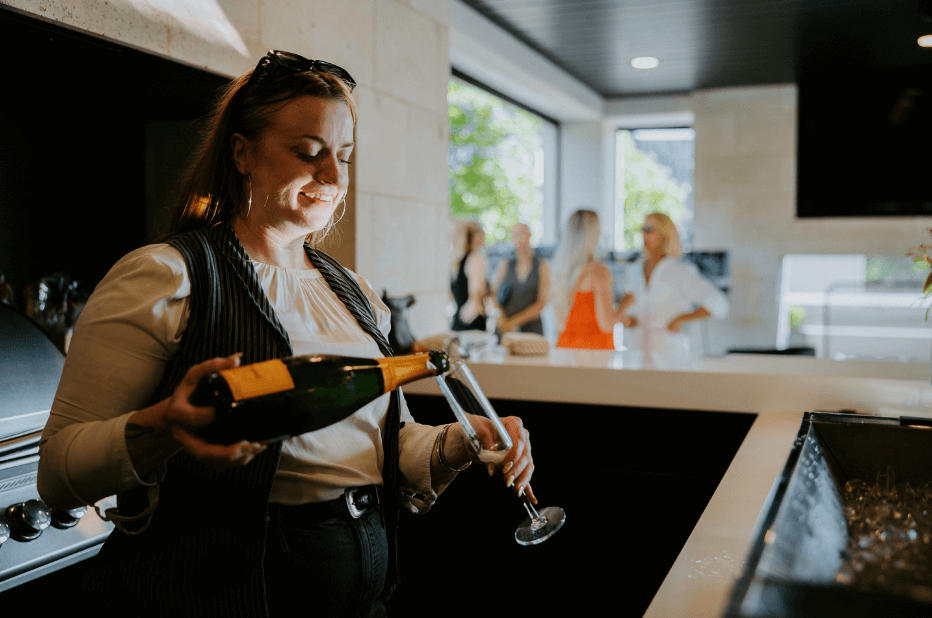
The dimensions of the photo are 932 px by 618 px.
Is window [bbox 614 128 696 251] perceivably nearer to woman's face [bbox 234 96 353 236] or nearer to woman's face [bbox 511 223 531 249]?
woman's face [bbox 511 223 531 249]

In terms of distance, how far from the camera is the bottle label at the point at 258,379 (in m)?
0.75

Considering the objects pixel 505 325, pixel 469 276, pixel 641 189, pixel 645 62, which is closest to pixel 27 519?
pixel 505 325

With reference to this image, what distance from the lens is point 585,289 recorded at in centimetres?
421

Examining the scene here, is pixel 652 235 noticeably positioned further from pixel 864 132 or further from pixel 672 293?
pixel 864 132

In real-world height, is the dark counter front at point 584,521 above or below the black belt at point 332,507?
below

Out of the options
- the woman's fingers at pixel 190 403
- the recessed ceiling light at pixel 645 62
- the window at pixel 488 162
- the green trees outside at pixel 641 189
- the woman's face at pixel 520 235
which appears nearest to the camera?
the woman's fingers at pixel 190 403

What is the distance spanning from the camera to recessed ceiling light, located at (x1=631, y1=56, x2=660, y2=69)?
229 inches

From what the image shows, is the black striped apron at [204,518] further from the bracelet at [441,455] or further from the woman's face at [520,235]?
the woman's face at [520,235]

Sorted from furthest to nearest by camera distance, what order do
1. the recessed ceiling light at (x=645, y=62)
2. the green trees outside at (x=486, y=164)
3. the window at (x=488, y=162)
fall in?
the green trees outside at (x=486, y=164), the window at (x=488, y=162), the recessed ceiling light at (x=645, y=62)

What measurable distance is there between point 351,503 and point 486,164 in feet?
37.1

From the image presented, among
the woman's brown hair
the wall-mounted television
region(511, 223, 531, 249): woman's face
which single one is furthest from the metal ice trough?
the wall-mounted television

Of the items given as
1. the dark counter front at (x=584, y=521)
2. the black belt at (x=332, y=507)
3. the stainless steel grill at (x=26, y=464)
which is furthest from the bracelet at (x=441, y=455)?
the dark counter front at (x=584, y=521)

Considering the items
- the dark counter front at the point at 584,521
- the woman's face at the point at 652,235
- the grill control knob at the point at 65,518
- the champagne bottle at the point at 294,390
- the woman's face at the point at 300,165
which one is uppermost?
the woman's face at the point at 652,235

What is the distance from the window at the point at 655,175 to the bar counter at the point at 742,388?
511 cm
